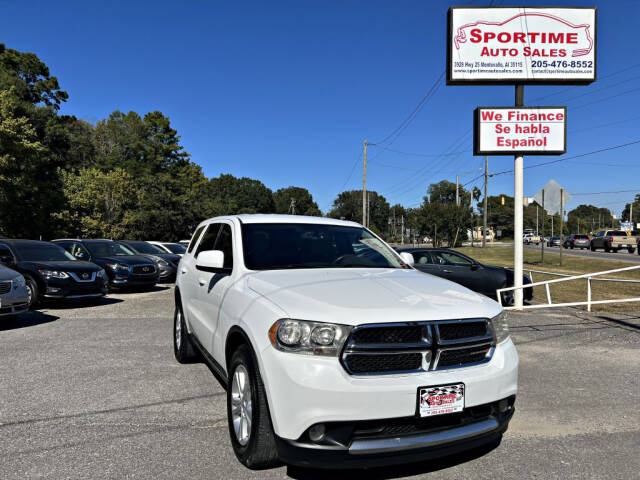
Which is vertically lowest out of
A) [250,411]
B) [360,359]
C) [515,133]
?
[250,411]

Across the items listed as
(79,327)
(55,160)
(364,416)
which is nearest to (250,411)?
(364,416)

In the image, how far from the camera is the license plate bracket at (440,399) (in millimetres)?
2652

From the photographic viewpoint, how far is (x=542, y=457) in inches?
133

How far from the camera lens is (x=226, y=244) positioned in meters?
4.45

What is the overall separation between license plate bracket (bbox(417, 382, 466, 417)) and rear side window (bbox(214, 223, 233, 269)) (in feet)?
6.52

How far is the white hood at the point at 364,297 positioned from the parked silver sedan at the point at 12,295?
21.3ft

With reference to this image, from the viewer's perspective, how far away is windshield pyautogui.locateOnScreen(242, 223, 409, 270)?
3979 mm

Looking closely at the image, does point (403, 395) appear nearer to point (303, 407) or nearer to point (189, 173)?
point (303, 407)

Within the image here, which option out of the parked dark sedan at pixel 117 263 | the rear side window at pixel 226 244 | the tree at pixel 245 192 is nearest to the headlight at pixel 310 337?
the rear side window at pixel 226 244

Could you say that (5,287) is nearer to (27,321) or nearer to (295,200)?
(27,321)

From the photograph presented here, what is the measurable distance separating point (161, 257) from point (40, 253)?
597cm

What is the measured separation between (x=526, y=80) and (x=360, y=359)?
1057cm

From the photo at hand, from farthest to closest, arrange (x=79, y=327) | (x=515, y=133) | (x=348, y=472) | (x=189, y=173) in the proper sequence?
(x=189, y=173)
(x=515, y=133)
(x=79, y=327)
(x=348, y=472)

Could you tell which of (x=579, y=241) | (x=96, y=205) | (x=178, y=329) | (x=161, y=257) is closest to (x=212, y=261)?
(x=178, y=329)
